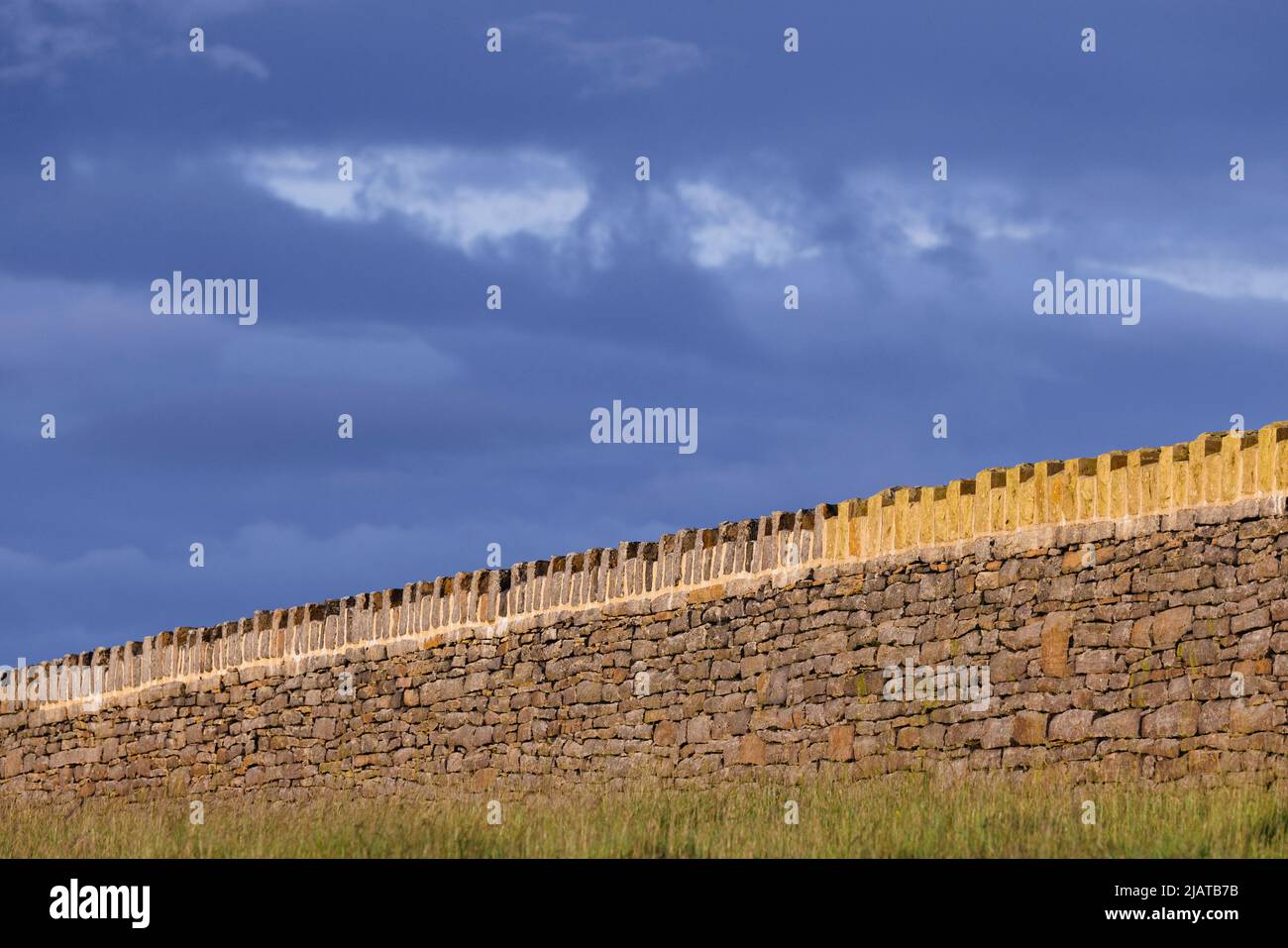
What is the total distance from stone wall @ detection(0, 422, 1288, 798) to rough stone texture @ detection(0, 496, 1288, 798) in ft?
0.06

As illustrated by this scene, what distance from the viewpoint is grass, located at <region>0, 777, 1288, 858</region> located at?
10.8 m

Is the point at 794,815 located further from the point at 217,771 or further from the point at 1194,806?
the point at 217,771

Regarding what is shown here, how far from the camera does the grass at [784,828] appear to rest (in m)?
10.8

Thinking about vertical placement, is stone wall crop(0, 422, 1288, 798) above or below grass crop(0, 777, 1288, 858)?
above

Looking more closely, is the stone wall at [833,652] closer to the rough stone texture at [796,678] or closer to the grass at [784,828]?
the rough stone texture at [796,678]

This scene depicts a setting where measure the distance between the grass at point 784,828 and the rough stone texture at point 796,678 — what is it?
17.6 inches

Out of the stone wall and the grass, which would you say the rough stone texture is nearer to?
the stone wall

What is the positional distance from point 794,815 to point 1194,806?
2.57 metres

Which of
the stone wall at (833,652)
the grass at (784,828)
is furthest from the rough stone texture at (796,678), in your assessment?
the grass at (784,828)

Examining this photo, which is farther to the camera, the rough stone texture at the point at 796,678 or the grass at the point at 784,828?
the rough stone texture at the point at 796,678

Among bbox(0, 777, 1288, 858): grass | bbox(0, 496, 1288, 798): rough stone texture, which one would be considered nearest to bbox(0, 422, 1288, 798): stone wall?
bbox(0, 496, 1288, 798): rough stone texture

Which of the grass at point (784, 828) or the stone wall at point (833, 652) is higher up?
the stone wall at point (833, 652)

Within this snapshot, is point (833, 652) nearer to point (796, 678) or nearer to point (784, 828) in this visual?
point (796, 678)

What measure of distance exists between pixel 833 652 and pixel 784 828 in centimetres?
336
